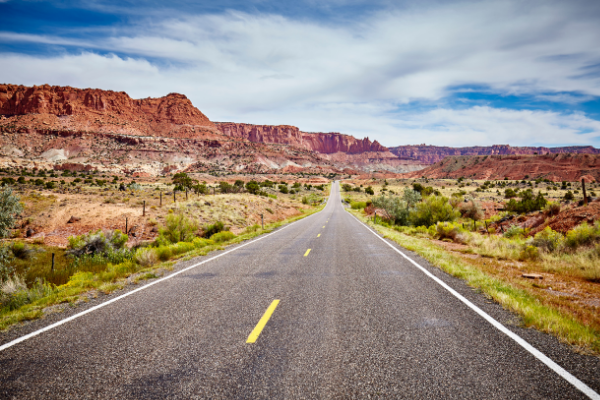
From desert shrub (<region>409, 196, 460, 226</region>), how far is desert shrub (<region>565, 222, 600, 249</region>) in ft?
37.5

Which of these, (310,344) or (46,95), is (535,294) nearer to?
(310,344)

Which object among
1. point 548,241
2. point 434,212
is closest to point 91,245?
point 548,241

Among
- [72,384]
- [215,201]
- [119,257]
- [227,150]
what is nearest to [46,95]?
[227,150]

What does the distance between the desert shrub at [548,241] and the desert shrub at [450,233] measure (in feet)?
13.3

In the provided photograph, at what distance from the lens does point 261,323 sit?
4539 millimetres

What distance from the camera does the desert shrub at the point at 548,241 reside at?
35.5 feet

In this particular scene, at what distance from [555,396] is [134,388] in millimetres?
4112

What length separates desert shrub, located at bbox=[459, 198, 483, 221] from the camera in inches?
1008

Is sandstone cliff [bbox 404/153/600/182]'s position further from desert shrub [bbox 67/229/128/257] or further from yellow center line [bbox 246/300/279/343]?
desert shrub [bbox 67/229/128/257]

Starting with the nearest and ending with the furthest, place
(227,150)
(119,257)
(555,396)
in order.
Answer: (555,396)
(119,257)
(227,150)

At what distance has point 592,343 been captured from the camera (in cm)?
375

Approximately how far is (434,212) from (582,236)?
12733 millimetres

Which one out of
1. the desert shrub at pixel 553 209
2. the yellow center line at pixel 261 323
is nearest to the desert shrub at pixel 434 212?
the desert shrub at pixel 553 209

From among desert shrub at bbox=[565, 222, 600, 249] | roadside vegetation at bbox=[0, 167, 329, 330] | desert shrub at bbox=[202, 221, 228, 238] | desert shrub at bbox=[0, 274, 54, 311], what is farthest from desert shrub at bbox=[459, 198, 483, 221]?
desert shrub at bbox=[0, 274, 54, 311]
